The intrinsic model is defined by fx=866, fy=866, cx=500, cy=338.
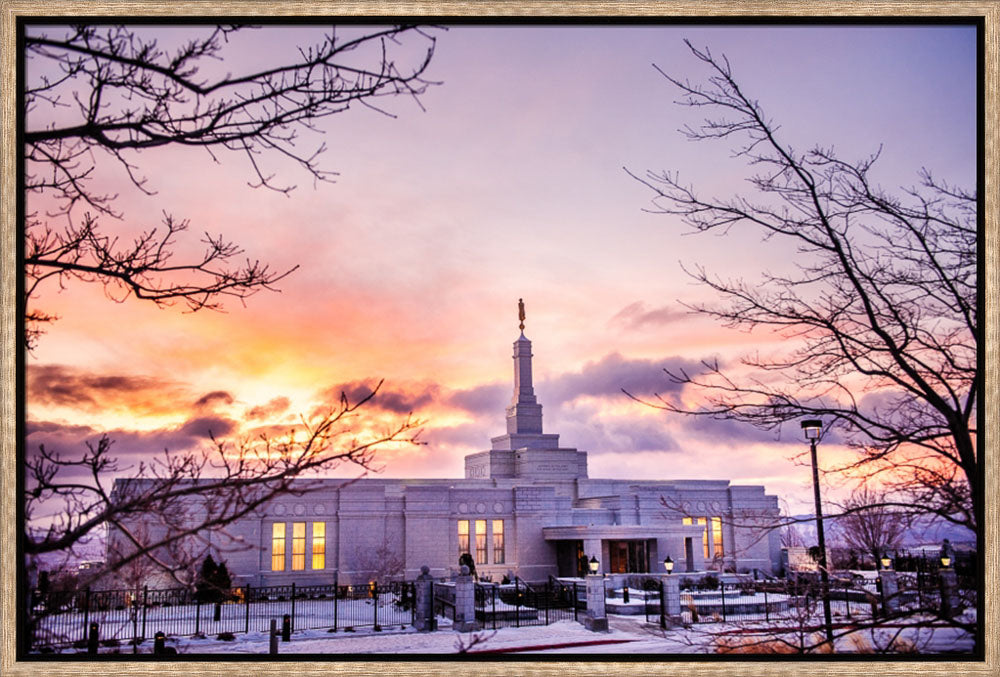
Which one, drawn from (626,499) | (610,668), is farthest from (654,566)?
(610,668)

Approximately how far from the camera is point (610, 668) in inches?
261

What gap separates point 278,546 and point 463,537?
25.4 feet

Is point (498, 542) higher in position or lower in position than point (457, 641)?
higher

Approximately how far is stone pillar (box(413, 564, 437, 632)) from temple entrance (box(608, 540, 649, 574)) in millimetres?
16501

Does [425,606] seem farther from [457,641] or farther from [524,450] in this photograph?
[524,450]

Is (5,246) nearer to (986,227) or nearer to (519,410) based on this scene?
(986,227)

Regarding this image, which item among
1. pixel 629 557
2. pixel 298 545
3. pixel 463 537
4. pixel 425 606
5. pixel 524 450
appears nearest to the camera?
pixel 425 606

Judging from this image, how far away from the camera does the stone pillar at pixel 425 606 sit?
22.4 m

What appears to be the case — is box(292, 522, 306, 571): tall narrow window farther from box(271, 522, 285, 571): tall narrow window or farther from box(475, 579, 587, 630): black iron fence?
box(475, 579, 587, 630): black iron fence

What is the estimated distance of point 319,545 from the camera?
35.0 metres

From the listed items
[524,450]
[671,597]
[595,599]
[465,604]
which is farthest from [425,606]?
[524,450]

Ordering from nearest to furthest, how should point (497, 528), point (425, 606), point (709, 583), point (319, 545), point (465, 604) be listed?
point (465, 604) → point (425, 606) → point (709, 583) → point (319, 545) → point (497, 528)

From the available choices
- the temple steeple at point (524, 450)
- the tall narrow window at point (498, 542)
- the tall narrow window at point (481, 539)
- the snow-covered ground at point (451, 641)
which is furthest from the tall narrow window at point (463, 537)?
the snow-covered ground at point (451, 641)

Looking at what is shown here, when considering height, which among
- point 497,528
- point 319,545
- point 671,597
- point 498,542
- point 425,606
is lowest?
point 425,606
